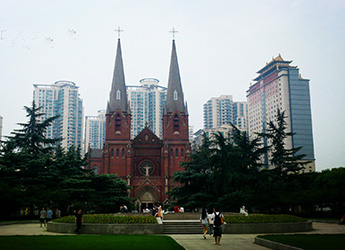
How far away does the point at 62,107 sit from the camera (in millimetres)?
123125

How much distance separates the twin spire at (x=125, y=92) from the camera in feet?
197

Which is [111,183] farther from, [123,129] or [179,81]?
[179,81]

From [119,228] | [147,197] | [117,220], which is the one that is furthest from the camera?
[147,197]

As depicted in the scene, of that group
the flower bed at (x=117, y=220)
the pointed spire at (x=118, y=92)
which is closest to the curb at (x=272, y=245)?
the flower bed at (x=117, y=220)

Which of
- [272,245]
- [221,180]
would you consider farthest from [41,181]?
[272,245]

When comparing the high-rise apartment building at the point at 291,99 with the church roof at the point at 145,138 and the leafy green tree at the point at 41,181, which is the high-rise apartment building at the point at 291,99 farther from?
the leafy green tree at the point at 41,181

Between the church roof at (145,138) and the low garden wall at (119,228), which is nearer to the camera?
the low garden wall at (119,228)

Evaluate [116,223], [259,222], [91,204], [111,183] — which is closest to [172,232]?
[116,223]

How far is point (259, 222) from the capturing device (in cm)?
1952

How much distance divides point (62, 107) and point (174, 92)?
234ft

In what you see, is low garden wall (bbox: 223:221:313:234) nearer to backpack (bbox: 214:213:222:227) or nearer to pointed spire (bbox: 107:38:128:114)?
backpack (bbox: 214:213:222:227)

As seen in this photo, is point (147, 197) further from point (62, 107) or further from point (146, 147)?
point (62, 107)

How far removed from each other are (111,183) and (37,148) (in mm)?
8223

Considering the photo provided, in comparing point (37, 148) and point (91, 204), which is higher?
point (37, 148)
